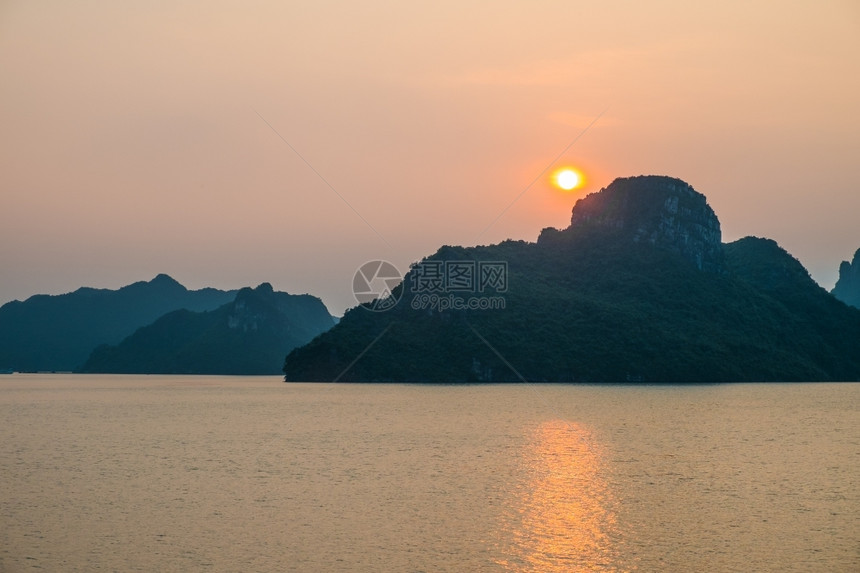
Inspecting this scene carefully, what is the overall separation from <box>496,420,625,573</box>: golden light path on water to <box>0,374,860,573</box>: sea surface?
0.56 ft

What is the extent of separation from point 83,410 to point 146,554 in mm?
121191

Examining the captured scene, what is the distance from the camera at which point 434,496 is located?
5784 centimetres

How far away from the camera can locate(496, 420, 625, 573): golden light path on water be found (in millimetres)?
40844

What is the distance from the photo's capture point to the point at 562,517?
50500mm

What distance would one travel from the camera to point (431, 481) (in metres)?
64.2

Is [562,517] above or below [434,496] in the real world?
A: below

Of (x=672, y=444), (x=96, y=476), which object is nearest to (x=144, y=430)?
(x=96, y=476)

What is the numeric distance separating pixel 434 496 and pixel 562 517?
10.6 meters

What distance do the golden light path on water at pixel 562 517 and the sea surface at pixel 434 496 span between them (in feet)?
0.56

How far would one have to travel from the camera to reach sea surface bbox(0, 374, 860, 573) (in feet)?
138

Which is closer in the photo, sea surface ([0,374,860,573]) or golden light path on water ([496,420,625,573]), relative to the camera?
golden light path on water ([496,420,625,573])

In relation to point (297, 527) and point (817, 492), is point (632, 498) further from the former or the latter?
point (297, 527)

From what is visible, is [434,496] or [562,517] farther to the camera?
[434,496]

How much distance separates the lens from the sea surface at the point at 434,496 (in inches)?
1651
